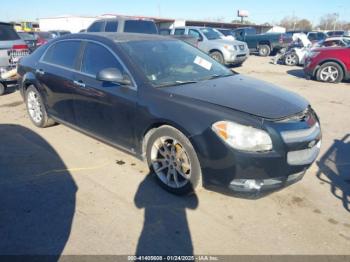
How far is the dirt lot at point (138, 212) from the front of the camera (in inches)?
110

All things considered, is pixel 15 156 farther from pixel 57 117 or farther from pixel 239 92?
pixel 239 92

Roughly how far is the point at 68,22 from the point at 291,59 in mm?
25993

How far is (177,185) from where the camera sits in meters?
3.53

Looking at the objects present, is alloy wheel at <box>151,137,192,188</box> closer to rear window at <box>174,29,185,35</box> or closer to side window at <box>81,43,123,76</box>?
side window at <box>81,43,123,76</box>

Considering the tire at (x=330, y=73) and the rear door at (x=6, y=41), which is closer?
the rear door at (x=6, y=41)

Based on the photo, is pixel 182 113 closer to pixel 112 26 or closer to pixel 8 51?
pixel 8 51

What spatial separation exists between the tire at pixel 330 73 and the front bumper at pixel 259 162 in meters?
8.73

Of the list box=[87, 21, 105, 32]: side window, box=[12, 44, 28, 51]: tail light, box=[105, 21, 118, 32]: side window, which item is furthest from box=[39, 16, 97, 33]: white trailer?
box=[12, 44, 28, 51]: tail light

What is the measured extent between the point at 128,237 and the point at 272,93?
224 cm

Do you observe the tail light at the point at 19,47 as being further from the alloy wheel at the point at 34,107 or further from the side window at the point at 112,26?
the side window at the point at 112,26

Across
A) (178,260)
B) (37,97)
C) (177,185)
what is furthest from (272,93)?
(37,97)

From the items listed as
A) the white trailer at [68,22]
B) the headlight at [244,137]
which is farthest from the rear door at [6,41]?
the white trailer at [68,22]

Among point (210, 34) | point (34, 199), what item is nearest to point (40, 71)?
point (34, 199)

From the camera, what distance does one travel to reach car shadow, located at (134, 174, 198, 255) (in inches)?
109
